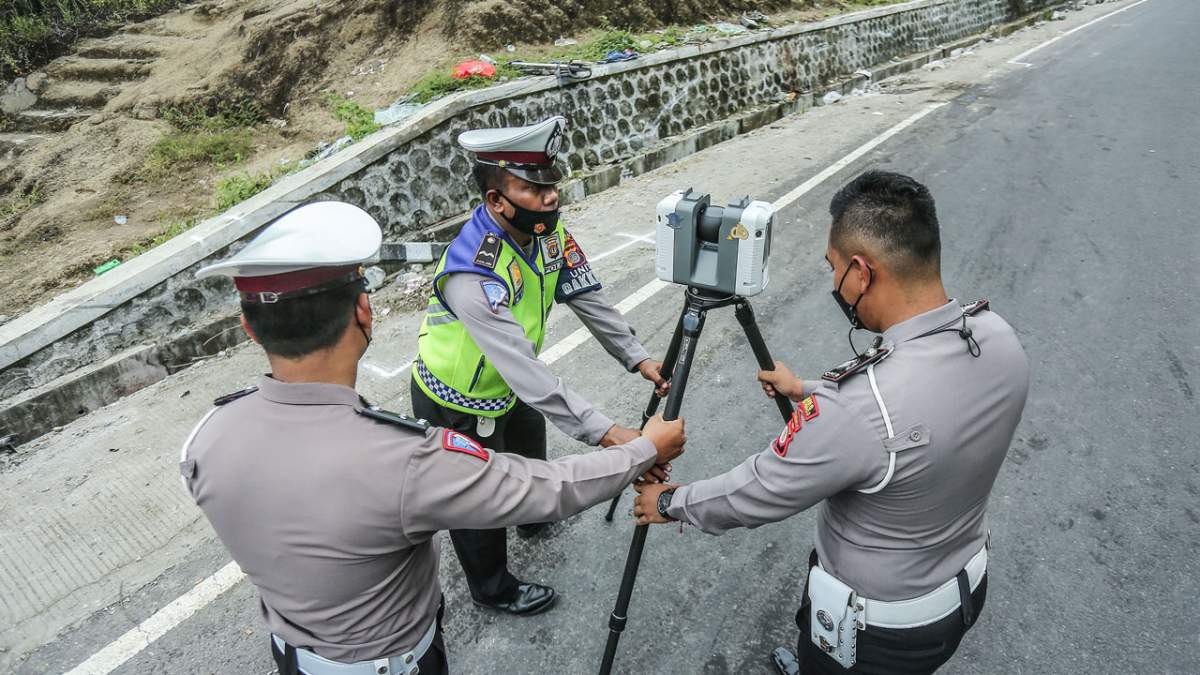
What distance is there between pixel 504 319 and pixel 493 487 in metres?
0.79

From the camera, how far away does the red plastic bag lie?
7.16 metres

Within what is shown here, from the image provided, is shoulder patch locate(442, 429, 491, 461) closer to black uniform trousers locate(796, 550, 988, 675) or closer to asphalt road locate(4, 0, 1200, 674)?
black uniform trousers locate(796, 550, 988, 675)

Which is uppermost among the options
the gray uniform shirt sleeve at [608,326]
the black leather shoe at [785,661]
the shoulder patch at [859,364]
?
the shoulder patch at [859,364]

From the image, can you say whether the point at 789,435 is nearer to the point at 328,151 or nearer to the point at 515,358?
the point at 515,358

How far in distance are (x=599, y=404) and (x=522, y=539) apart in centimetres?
104

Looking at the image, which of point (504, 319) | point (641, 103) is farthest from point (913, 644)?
point (641, 103)

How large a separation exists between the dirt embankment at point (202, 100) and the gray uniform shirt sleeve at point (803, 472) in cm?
565

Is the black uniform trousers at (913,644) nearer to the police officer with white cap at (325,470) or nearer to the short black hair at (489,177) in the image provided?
the police officer with white cap at (325,470)

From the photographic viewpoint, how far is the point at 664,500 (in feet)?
6.40

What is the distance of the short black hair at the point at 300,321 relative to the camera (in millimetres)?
1412

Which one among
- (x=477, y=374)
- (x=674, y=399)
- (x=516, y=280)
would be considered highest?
(x=516, y=280)

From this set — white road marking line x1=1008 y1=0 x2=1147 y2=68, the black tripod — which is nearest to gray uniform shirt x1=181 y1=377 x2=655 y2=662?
the black tripod

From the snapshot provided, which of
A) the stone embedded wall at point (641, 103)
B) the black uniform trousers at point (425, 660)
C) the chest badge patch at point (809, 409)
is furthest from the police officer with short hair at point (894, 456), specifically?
the stone embedded wall at point (641, 103)

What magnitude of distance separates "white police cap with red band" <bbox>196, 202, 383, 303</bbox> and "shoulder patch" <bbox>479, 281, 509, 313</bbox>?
672 millimetres
